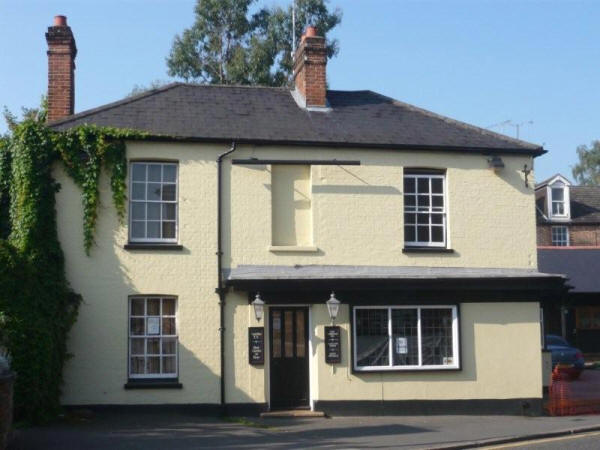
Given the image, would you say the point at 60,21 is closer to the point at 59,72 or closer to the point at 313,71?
the point at 59,72

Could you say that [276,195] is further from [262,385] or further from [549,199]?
[549,199]

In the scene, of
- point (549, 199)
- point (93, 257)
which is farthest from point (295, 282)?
point (549, 199)

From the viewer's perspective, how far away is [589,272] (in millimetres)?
35469

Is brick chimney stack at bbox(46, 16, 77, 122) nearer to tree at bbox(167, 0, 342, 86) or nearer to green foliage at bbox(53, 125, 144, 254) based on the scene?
green foliage at bbox(53, 125, 144, 254)

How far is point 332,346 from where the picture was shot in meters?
17.4

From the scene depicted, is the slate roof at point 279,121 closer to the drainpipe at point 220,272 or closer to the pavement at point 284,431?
the drainpipe at point 220,272

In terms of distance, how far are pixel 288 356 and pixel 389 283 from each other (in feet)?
8.90

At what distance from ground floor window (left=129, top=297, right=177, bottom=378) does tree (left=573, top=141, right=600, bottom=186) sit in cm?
6680

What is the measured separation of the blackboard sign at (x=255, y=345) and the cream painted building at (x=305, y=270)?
3cm

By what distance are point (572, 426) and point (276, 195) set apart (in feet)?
25.5

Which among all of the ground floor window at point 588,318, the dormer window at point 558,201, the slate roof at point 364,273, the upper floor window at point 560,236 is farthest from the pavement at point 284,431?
the dormer window at point 558,201

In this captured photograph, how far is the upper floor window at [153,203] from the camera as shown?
1763cm

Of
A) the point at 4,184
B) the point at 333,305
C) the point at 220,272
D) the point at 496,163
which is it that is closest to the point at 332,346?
the point at 333,305

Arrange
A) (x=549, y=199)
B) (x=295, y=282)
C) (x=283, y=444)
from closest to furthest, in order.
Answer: (x=283, y=444)
(x=295, y=282)
(x=549, y=199)
